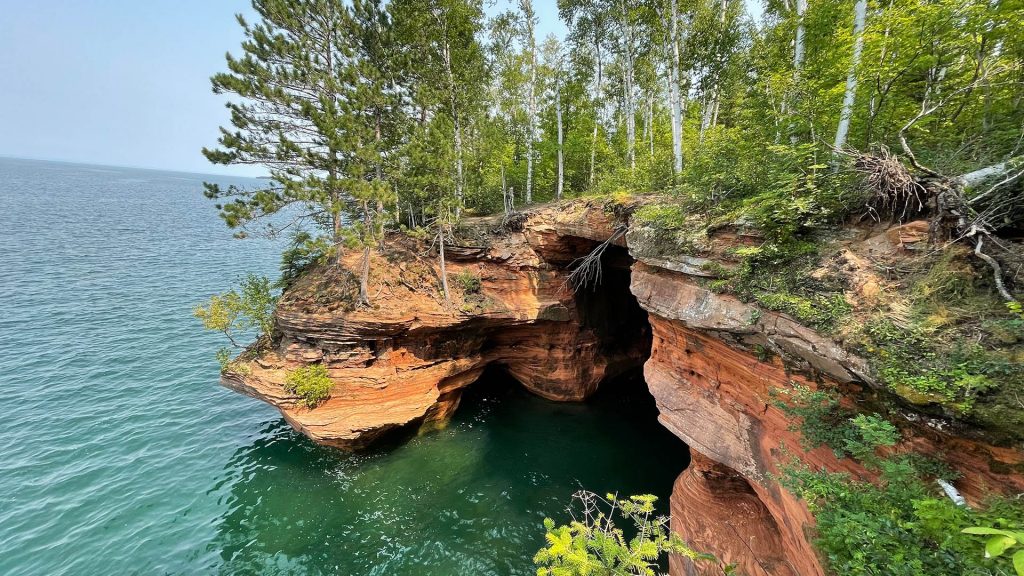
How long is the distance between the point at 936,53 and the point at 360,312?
13.3m

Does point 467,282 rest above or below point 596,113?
below

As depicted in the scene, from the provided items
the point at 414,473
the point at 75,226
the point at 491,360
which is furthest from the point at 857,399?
the point at 75,226

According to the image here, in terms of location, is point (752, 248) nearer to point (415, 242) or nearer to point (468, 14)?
point (415, 242)

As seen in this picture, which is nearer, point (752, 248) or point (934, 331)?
point (934, 331)

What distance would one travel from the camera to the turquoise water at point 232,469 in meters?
8.64

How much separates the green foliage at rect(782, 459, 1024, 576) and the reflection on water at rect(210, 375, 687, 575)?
6.75 m

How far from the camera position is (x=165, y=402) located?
13219 mm

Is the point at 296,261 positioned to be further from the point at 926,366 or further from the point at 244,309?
the point at 926,366

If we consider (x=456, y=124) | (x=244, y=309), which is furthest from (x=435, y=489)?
(x=456, y=124)

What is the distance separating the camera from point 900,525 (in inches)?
138

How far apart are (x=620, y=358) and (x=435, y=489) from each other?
9635mm

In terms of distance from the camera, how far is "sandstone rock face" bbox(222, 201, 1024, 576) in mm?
5371

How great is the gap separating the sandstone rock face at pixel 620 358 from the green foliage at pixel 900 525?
52 cm

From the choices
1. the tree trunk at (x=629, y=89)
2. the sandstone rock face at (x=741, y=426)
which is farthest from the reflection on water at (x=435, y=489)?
the tree trunk at (x=629, y=89)
